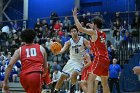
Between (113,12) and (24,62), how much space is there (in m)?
20.8

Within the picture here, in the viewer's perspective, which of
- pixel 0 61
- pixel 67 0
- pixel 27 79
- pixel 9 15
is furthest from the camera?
pixel 9 15

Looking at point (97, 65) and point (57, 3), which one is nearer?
point (97, 65)

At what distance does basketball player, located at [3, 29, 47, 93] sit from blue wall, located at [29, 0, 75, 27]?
23268mm

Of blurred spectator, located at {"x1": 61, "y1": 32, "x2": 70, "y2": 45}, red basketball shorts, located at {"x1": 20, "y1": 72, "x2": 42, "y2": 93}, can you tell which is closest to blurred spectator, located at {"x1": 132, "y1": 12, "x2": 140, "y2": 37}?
blurred spectator, located at {"x1": 61, "y1": 32, "x2": 70, "y2": 45}

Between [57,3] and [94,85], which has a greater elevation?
[57,3]

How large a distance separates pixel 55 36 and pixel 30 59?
55.8ft

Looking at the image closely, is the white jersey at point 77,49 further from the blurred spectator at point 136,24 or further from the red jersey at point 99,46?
the blurred spectator at point 136,24

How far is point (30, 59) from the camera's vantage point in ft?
24.3

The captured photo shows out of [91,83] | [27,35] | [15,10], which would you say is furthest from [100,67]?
[15,10]

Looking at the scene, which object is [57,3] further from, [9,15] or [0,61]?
[0,61]

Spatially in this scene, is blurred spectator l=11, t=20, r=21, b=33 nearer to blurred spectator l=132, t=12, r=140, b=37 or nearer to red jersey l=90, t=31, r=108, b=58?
blurred spectator l=132, t=12, r=140, b=37

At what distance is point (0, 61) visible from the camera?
2225 centimetres

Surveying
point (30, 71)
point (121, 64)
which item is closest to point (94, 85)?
point (30, 71)

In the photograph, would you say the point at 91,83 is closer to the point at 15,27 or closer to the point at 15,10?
the point at 15,27
